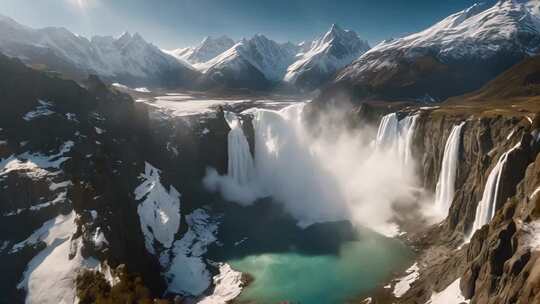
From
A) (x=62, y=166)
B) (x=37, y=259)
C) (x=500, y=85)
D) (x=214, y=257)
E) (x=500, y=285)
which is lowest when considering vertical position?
(x=214, y=257)

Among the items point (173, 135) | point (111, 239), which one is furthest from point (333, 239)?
point (173, 135)

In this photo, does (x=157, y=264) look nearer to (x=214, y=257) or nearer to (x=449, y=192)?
(x=214, y=257)

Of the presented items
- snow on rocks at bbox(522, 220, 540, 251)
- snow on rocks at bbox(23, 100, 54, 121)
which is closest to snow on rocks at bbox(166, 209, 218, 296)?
snow on rocks at bbox(23, 100, 54, 121)

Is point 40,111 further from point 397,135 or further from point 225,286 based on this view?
point 397,135

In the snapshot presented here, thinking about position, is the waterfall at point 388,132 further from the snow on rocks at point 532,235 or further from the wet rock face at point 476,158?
the snow on rocks at point 532,235

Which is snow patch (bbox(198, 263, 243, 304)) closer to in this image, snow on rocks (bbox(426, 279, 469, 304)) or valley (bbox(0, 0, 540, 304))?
valley (bbox(0, 0, 540, 304))

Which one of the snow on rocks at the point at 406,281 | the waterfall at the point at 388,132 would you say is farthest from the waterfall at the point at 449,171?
the waterfall at the point at 388,132
